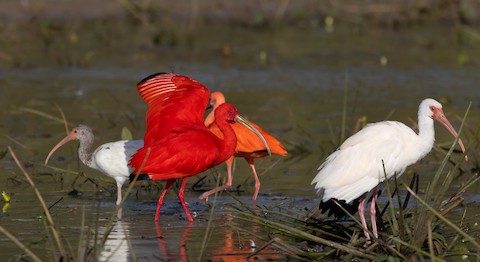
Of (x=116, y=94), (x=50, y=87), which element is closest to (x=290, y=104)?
(x=116, y=94)

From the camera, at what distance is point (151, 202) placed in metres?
9.10

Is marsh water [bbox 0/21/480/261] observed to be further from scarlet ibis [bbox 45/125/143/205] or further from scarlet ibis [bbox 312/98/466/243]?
scarlet ibis [bbox 312/98/466/243]

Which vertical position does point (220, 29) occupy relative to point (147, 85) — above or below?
below

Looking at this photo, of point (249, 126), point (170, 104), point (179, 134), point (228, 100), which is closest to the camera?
point (179, 134)

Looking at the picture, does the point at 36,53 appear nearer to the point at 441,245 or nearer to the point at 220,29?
the point at 220,29

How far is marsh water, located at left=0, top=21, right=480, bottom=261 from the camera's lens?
7879mm

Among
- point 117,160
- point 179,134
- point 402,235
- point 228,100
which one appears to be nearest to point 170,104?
point 179,134

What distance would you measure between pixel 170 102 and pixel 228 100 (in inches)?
198

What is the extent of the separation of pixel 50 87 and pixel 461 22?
7.78 m

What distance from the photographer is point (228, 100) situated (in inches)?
537

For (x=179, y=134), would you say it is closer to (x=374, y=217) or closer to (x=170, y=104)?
(x=170, y=104)

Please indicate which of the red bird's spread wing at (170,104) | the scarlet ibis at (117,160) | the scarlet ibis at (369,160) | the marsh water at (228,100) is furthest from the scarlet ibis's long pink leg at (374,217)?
the scarlet ibis at (117,160)

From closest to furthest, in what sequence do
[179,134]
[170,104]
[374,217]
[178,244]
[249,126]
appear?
1. [178,244]
2. [374,217]
3. [179,134]
4. [170,104]
5. [249,126]

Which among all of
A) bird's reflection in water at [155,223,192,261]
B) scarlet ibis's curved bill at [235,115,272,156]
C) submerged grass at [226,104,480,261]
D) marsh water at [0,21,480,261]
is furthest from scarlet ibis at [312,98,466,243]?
scarlet ibis's curved bill at [235,115,272,156]
